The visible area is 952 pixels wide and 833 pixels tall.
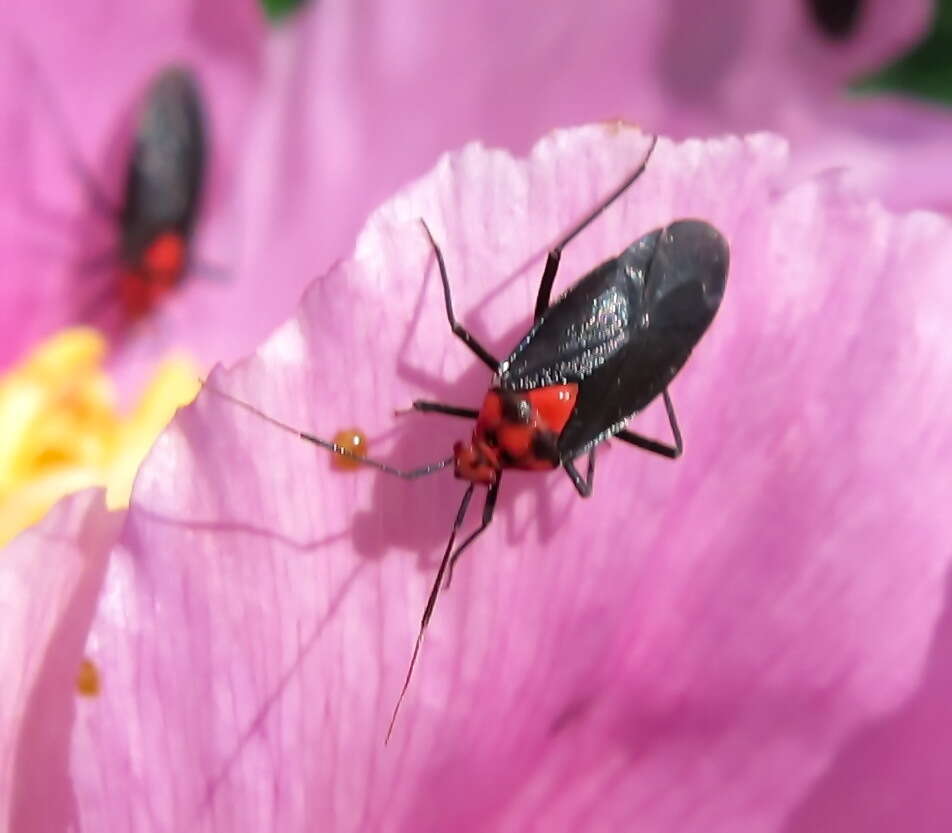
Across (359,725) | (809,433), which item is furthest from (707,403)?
(359,725)

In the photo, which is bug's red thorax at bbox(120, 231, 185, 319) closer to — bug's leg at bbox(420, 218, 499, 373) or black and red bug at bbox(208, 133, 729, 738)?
black and red bug at bbox(208, 133, 729, 738)

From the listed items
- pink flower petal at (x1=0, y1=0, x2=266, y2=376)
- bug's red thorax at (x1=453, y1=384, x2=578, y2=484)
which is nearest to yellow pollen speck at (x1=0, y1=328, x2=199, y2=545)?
pink flower petal at (x1=0, y1=0, x2=266, y2=376)

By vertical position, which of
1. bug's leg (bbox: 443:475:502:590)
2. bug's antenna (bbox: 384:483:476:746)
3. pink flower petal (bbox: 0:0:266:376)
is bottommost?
bug's antenna (bbox: 384:483:476:746)

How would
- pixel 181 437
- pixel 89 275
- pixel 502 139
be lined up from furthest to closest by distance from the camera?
pixel 89 275
pixel 502 139
pixel 181 437

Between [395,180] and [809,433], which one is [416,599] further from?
[395,180]

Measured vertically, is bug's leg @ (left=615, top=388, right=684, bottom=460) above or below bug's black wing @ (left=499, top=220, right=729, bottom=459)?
below

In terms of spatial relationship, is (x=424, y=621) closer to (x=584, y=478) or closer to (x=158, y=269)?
(x=584, y=478)
